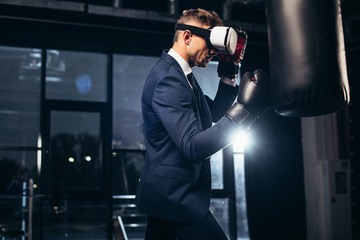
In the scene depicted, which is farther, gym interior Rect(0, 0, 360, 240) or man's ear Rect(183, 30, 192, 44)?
gym interior Rect(0, 0, 360, 240)

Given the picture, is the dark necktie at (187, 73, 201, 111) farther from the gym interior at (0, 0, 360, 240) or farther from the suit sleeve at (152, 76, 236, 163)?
the gym interior at (0, 0, 360, 240)

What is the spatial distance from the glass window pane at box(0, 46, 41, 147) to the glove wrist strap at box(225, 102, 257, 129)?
4.02m

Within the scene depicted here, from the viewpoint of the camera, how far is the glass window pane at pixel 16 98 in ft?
16.7

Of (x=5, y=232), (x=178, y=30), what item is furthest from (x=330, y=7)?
(x=5, y=232)

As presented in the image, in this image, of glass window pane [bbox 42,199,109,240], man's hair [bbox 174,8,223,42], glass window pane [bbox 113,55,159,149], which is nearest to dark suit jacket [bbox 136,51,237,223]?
man's hair [bbox 174,8,223,42]

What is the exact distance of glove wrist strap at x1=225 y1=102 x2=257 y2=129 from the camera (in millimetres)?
1455

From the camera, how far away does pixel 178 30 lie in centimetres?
170

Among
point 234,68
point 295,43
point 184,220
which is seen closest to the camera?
point 184,220

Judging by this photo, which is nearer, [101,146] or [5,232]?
[5,232]

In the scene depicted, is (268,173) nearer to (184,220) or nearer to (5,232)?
(5,232)

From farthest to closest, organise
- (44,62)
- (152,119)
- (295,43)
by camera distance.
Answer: (44,62), (295,43), (152,119)

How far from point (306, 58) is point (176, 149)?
97cm

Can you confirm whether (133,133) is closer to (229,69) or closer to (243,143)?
(243,143)

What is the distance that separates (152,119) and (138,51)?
419 centimetres
